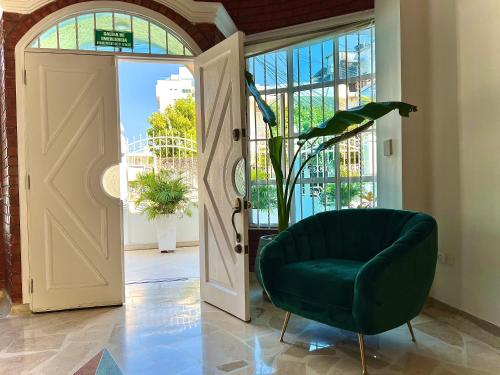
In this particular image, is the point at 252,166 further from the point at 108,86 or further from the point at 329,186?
the point at 108,86

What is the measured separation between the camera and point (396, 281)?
90.9 inches

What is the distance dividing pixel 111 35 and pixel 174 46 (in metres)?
0.59

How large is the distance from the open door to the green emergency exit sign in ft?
2.22

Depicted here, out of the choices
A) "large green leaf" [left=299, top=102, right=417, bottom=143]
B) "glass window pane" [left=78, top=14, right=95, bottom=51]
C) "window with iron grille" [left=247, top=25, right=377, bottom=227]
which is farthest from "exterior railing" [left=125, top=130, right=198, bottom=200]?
"large green leaf" [left=299, top=102, right=417, bottom=143]

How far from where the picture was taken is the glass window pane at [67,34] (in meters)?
3.72

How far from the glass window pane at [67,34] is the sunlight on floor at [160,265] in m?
2.53

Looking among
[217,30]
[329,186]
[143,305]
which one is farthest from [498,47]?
[143,305]

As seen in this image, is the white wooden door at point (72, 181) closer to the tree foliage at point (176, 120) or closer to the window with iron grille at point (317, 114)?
the window with iron grille at point (317, 114)

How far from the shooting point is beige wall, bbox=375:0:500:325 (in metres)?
2.75

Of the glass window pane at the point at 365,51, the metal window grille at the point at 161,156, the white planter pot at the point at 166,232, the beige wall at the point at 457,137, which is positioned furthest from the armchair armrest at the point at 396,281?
the metal window grille at the point at 161,156

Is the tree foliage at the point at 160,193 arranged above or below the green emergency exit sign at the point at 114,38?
below

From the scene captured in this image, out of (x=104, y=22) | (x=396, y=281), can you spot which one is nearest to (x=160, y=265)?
(x=104, y=22)

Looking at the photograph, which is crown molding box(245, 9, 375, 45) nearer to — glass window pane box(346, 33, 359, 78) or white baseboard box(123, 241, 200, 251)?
glass window pane box(346, 33, 359, 78)

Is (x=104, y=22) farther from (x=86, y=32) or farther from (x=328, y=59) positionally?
(x=328, y=59)
